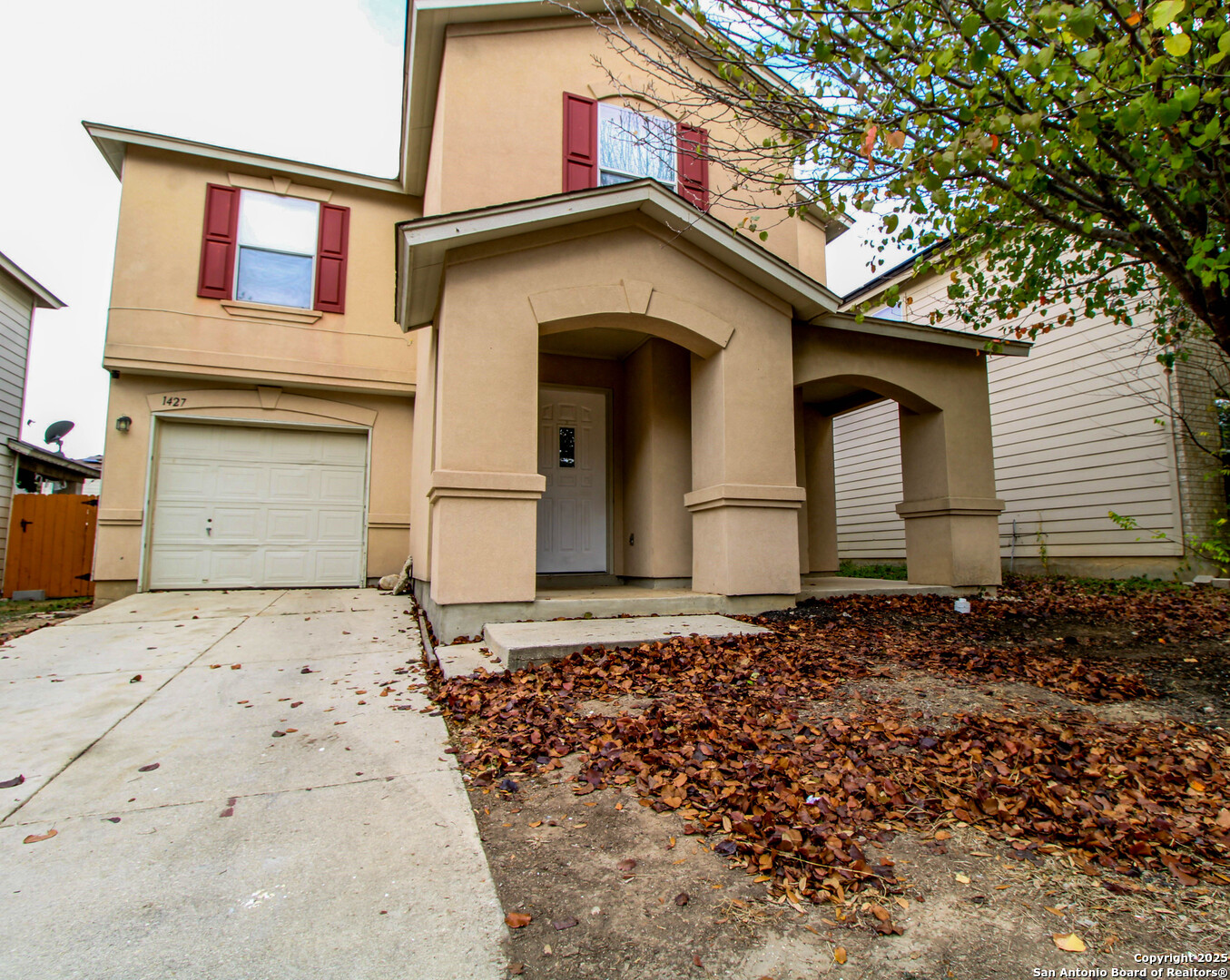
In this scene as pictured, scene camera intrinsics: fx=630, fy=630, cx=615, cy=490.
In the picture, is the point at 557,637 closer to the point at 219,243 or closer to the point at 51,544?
the point at 219,243

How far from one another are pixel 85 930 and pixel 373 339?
8472mm

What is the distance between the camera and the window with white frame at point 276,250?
883 cm

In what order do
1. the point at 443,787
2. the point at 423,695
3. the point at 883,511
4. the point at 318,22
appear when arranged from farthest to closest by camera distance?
1. the point at 883,511
2. the point at 318,22
3. the point at 423,695
4. the point at 443,787

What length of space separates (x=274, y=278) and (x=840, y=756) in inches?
371

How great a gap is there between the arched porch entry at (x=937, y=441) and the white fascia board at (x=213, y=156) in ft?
22.6

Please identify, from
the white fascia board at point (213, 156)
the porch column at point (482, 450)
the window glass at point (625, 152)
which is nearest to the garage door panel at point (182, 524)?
the white fascia board at point (213, 156)

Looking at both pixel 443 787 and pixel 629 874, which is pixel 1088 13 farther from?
pixel 443 787

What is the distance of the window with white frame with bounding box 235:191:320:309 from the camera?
8.83m

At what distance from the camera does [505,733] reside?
3.18 m

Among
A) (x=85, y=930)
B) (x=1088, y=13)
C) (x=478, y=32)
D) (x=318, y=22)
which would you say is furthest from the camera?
(x=318, y=22)

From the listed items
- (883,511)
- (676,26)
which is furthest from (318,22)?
→ (883,511)

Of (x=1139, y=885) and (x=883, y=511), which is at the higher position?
(x=883, y=511)

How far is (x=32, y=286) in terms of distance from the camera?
10.7 metres

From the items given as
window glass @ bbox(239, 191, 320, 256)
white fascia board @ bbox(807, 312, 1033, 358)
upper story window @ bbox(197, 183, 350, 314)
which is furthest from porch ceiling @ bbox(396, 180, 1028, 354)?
window glass @ bbox(239, 191, 320, 256)
